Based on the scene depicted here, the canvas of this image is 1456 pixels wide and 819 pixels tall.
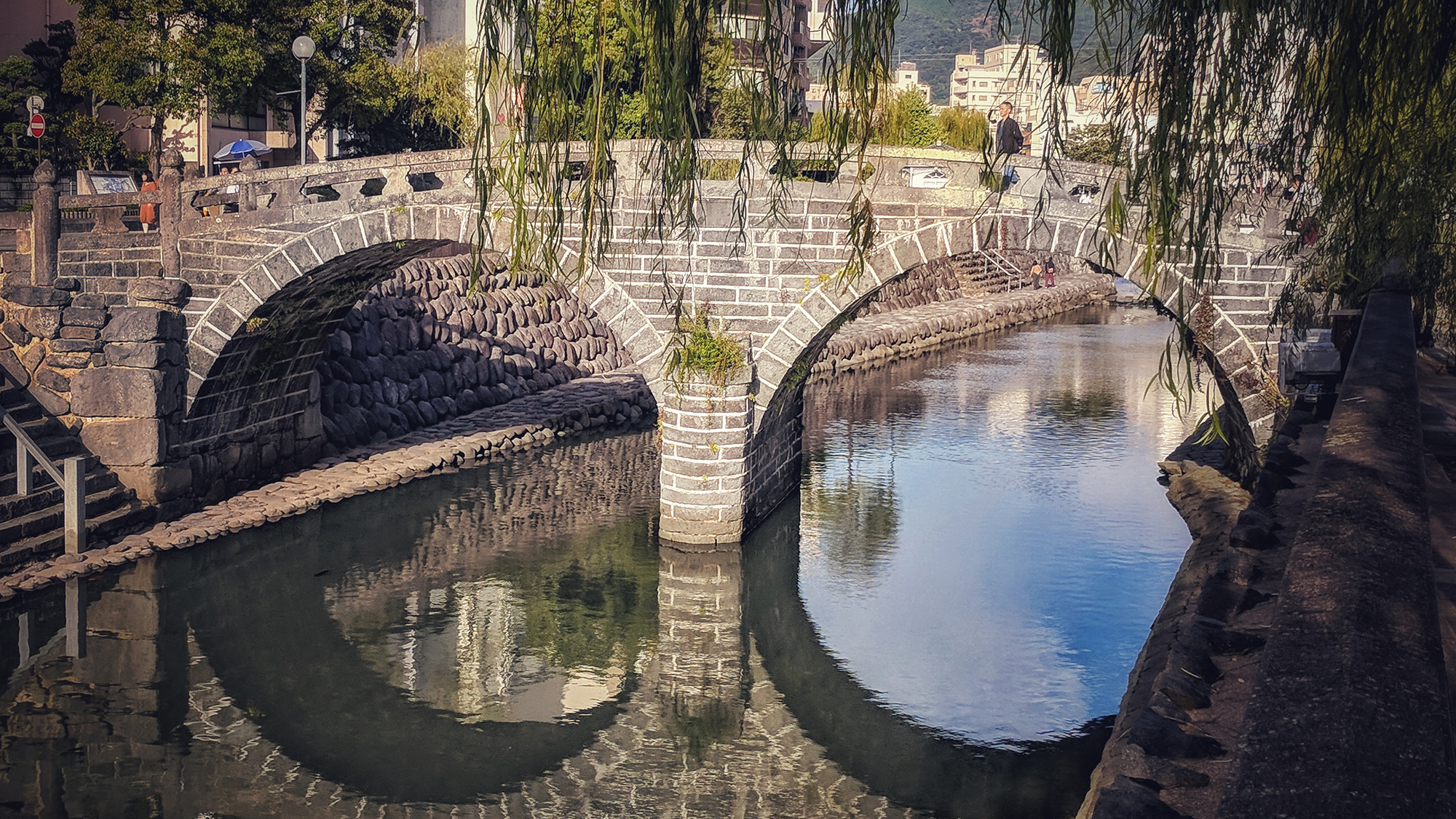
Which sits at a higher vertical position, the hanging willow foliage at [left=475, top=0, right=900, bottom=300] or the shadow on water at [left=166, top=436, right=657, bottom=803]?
the hanging willow foliage at [left=475, top=0, right=900, bottom=300]

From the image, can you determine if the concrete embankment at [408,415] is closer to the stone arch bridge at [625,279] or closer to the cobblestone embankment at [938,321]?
the cobblestone embankment at [938,321]

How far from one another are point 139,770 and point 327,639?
2799mm

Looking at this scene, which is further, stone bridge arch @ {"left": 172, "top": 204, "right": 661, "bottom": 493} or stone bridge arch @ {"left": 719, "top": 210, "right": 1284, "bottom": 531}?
stone bridge arch @ {"left": 172, "top": 204, "right": 661, "bottom": 493}

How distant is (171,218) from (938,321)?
66.6 feet

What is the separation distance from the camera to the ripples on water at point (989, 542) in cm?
1010

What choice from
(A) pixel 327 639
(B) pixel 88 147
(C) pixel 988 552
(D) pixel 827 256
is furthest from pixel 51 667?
(B) pixel 88 147

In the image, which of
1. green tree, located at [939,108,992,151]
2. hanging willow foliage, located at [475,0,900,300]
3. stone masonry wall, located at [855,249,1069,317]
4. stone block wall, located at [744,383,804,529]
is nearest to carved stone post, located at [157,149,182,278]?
stone block wall, located at [744,383,804,529]

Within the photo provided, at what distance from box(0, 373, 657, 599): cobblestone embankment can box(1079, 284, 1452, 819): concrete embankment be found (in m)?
10.6

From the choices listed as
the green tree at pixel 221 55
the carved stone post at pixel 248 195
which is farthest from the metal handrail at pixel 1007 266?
the carved stone post at pixel 248 195

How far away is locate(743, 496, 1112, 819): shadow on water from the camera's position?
8.22 m

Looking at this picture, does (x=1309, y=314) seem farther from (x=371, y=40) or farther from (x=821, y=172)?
(x=371, y=40)

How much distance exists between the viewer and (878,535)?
47.3 ft

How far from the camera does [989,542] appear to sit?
13.9 m

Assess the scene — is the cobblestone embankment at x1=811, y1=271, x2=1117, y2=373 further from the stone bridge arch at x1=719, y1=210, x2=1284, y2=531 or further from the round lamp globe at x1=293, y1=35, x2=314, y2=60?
the round lamp globe at x1=293, y1=35, x2=314, y2=60
